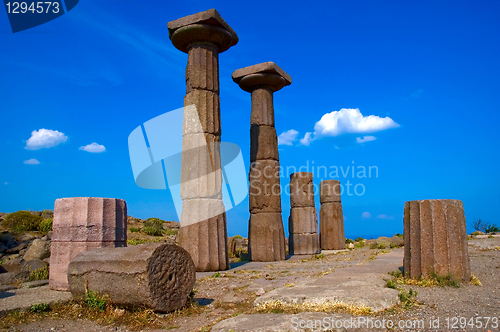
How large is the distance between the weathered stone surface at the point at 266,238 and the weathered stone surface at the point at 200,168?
306cm

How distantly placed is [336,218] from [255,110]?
22.0ft

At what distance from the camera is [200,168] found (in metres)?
10.1

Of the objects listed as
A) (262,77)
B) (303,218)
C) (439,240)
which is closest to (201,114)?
(262,77)

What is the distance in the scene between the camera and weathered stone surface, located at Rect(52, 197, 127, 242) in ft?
22.5

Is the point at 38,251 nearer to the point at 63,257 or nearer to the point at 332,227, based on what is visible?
the point at 63,257

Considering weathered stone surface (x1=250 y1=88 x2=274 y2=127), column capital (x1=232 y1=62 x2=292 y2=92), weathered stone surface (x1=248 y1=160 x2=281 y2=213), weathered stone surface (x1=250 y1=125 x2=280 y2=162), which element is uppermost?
column capital (x1=232 y1=62 x2=292 y2=92)

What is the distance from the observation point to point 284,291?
5285mm

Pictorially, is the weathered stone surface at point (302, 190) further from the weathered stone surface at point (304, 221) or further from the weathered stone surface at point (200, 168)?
the weathered stone surface at point (200, 168)

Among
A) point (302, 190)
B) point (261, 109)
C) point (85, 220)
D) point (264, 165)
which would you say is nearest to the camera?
point (85, 220)

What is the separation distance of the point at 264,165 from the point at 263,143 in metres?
0.78

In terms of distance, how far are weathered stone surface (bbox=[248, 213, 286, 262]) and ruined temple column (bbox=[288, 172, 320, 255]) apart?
210 cm

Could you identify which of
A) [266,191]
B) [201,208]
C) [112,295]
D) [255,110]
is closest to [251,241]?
[266,191]

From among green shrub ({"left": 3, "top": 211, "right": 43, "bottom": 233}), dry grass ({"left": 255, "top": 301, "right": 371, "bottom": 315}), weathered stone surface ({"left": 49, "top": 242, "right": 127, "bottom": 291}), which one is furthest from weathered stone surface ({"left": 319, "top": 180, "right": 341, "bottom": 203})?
dry grass ({"left": 255, "top": 301, "right": 371, "bottom": 315})

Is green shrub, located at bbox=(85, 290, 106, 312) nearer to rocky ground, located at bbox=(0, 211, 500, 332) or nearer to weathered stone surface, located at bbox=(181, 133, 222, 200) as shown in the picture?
rocky ground, located at bbox=(0, 211, 500, 332)
